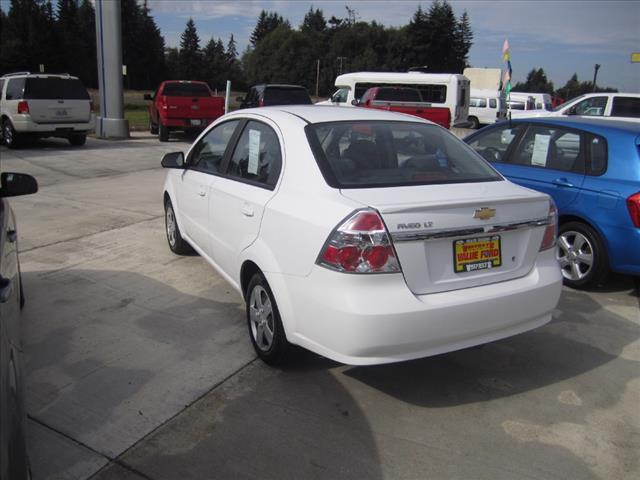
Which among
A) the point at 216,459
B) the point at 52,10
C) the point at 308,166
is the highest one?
the point at 52,10

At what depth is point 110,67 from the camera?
56.7 feet

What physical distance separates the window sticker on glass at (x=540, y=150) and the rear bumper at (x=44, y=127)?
12.5 meters

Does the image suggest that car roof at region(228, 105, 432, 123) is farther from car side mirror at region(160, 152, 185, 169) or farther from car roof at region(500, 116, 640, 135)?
car roof at region(500, 116, 640, 135)

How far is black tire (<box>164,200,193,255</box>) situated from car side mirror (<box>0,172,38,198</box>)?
247 centimetres

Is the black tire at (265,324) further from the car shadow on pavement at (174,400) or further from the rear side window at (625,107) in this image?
the rear side window at (625,107)

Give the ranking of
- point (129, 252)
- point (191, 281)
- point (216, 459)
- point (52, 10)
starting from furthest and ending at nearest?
point (52, 10) < point (129, 252) < point (191, 281) < point (216, 459)

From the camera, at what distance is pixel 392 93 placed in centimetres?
2120

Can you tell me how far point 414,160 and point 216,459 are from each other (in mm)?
2166

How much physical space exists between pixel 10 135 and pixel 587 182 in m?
14.2

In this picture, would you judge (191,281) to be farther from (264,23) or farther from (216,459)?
(264,23)

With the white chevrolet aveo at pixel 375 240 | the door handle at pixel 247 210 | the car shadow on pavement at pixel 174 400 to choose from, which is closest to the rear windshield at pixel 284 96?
the car shadow on pavement at pixel 174 400

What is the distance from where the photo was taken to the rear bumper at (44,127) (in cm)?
1393

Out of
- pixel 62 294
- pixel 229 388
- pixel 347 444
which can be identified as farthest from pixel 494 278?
pixel 62 294

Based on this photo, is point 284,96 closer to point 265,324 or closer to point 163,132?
point 163,132
